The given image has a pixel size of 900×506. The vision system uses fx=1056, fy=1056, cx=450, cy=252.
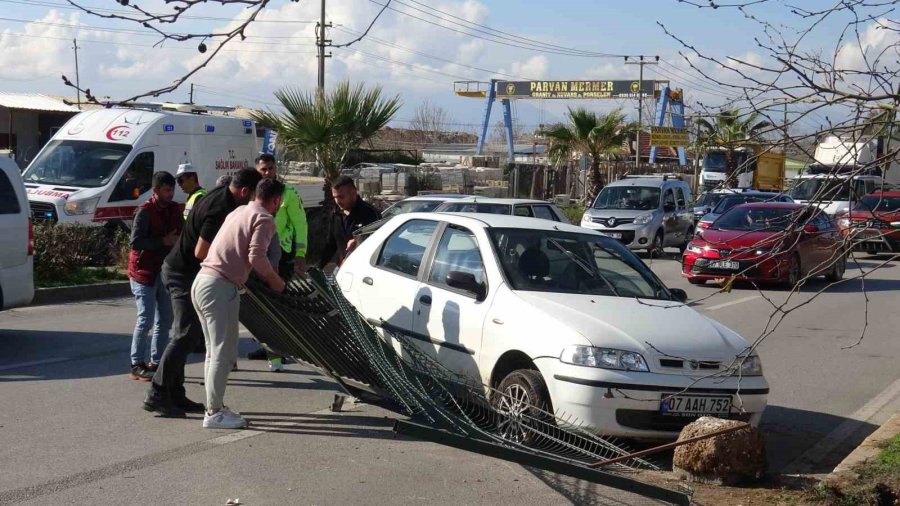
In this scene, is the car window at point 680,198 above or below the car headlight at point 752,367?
above

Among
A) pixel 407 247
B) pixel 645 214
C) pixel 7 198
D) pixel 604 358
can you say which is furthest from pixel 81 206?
pixel 604 358

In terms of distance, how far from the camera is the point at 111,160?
18938 millimetres

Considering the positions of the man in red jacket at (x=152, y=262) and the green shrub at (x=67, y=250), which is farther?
the green shrub at (x=67, y=250)

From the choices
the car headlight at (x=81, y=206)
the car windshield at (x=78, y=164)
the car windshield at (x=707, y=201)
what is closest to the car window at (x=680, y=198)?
the car windshield at (x=707, y=201)

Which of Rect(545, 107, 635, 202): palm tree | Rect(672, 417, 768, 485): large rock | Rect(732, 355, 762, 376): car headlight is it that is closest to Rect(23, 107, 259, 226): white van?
Rect(732, 355, 762, 376): car headlight

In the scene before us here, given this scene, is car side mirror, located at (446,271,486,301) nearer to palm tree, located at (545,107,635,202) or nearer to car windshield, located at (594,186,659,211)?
car windshield, located at (594,186,659,211)

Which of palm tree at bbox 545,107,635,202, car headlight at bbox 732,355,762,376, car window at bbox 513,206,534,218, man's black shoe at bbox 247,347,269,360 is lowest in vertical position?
man's black shoe at bbox 247,347,269,360

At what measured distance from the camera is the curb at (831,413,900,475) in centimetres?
671

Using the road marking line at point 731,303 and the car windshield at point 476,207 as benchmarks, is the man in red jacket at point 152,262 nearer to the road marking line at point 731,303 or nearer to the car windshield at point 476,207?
the car windshield at point 476,207

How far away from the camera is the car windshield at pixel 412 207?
57.8 feet

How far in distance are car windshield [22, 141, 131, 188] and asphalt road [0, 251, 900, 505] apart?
7.36 meters

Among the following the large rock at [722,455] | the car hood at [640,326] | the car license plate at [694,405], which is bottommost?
the large rock at [722,455]

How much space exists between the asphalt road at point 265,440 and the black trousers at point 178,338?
12.4 inches

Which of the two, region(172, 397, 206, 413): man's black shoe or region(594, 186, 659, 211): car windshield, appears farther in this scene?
region(594, 186, 659, 211): car windshield
